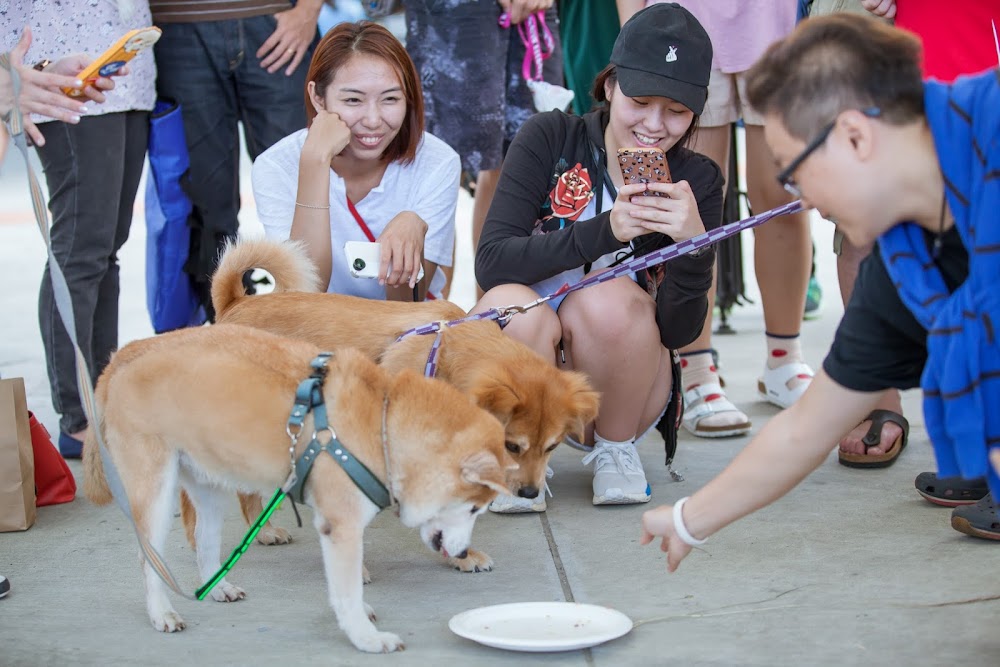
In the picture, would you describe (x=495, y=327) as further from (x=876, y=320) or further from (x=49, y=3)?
(x=49, y=3)

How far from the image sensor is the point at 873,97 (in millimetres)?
1850

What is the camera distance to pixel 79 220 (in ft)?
13.1

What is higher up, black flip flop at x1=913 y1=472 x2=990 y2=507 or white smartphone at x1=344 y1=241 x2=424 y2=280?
white smartphone at x1=344 y1=241 x2=424 y2=280

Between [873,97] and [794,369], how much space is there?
9.13ft

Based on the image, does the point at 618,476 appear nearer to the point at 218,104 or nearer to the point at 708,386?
the point at 708,386

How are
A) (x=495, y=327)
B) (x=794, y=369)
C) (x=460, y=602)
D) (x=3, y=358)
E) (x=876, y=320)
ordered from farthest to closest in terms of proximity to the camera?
(x=3, y=358)
(x=794, y=369)
(x=495, y=327)
(x=460, y=602)
(x=876, y=320)

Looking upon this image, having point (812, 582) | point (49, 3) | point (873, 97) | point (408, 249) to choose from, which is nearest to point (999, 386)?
point (873, 97)

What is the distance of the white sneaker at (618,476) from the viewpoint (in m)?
3.52

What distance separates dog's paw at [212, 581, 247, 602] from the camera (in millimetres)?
2812

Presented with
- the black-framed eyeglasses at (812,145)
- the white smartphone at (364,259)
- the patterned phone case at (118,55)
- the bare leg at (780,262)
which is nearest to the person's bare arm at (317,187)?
the white smartphone at (364,259)

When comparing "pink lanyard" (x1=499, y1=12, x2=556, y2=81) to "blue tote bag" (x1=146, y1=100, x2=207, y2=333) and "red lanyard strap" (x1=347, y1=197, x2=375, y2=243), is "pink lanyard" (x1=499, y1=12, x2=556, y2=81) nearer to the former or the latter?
"red lanyard strap" (x1=347, y1=197, x2=375, y2=243)

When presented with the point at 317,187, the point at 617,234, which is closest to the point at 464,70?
the point at 317,187

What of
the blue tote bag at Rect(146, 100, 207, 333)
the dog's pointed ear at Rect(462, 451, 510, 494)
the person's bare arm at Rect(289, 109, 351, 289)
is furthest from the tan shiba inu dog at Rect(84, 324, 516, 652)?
the blue tote bag at Rect(146, 100, 207, 333)

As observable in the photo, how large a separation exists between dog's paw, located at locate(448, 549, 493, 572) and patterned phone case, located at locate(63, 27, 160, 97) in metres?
1.68
